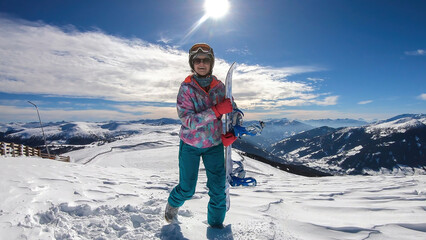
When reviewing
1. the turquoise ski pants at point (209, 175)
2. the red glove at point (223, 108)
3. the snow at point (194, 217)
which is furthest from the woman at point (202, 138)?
the snow at point (194, 217)

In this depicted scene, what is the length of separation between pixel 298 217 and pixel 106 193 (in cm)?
420

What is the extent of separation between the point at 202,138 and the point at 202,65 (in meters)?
1.17

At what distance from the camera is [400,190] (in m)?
5.61

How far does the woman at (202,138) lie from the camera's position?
337 centimetres

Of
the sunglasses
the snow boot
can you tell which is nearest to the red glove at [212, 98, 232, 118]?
the sunglasses

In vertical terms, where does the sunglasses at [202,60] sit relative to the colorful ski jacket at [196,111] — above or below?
above

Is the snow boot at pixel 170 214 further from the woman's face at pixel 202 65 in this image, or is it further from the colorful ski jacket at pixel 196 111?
the woman's face at pixel 202 65

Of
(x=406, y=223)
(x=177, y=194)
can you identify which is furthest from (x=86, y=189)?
(x=406, y=223)

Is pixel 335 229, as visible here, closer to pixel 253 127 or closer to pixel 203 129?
pixel 253 127

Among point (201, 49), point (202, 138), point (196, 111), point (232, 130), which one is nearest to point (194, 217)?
point (202, 138)

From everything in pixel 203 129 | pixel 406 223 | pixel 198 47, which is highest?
pixel 198 47

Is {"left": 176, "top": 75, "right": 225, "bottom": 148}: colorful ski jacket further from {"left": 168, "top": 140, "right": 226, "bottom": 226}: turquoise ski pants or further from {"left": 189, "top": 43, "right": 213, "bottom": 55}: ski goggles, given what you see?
{"left": 189, "top": 43, "right": 213, "bottom": 55}: ski goggles

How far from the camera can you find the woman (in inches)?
133

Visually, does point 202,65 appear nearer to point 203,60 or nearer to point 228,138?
point 203,60
